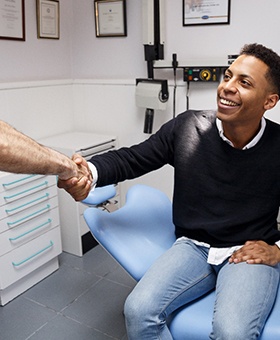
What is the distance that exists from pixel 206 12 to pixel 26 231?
5.68ft

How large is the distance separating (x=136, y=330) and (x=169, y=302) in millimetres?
143

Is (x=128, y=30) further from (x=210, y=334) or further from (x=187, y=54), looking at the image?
(x=210, y=334)

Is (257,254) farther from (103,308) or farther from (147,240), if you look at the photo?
(103,308)

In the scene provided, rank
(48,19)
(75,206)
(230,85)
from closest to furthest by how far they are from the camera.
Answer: (230,85), (75,206), (48,19)

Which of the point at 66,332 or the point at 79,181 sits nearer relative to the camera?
the point at 79,181

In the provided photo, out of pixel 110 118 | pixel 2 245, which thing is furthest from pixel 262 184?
pixel 110 118

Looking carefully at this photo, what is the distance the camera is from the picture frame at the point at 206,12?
2328mm

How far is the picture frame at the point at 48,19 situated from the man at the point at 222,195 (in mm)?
1487

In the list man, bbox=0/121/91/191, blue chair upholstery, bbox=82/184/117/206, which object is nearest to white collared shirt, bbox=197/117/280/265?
blue chair upholstery, bbox=82/184/117/206

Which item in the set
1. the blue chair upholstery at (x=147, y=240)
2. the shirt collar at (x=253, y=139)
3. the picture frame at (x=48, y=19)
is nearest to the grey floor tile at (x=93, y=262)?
the blue chair upholstery at (x=147, y=240)

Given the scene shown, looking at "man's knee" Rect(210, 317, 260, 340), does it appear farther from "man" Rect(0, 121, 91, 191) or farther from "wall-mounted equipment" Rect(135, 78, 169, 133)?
"wall-mounted equipment" Rect(135, 78, 169, 133)


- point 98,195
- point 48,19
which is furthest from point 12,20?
point 98,195

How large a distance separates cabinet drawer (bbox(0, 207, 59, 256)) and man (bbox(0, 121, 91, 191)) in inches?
32.0

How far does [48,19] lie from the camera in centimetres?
270
